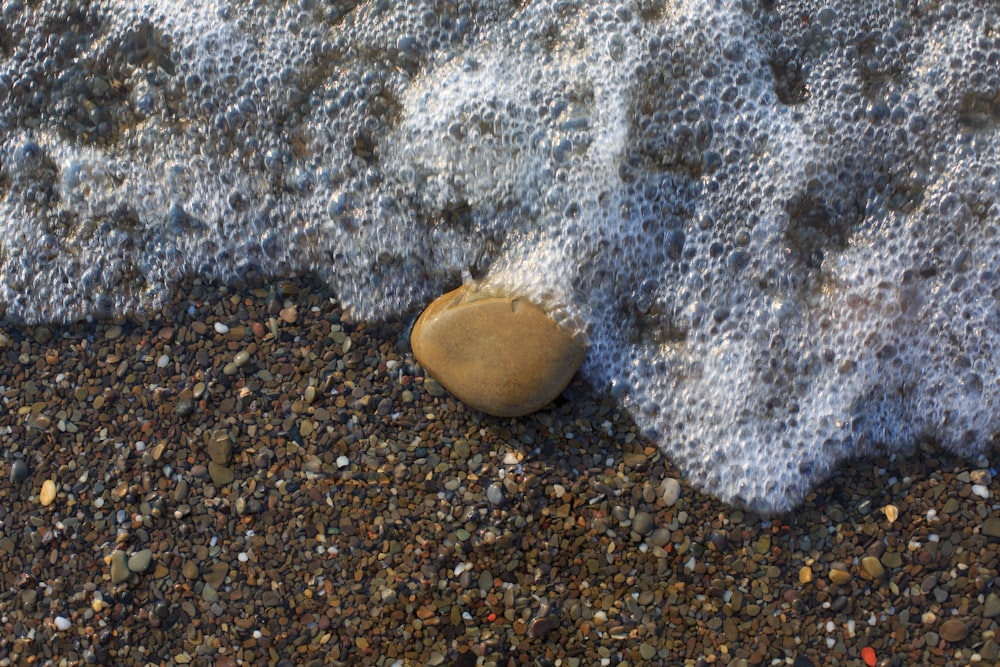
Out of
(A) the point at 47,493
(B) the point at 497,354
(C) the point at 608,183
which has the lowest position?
(A) the point at 47,493

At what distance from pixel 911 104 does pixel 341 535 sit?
233 cm

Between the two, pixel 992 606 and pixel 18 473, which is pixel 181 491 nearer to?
Answer: pixel 18 473

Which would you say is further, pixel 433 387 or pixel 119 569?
pixel 433 387

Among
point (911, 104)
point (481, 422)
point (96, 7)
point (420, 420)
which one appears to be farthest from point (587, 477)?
point (96, 7)

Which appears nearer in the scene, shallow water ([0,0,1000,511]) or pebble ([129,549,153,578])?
pebble ([129,549,153,578])

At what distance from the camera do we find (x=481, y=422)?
8.06 ft

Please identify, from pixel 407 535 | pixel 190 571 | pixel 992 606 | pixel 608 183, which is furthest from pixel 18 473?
pixel 992 606

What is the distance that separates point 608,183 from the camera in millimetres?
2592

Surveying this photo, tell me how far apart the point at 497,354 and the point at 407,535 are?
614 millimetres

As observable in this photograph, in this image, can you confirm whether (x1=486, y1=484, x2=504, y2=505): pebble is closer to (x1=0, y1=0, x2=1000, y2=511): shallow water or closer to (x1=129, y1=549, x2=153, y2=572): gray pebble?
(x1=0, y1=0, x2=1000, y2=511): shallow water

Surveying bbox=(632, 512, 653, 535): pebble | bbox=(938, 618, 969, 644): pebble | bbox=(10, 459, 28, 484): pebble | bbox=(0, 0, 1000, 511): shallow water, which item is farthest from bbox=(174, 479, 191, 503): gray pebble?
bbox=(938, 618, 969, 644): pebble

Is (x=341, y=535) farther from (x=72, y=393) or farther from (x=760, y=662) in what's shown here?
(x=760, y=662)

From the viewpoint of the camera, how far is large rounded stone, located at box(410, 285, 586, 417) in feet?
7.80

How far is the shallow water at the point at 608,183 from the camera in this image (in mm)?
2502
